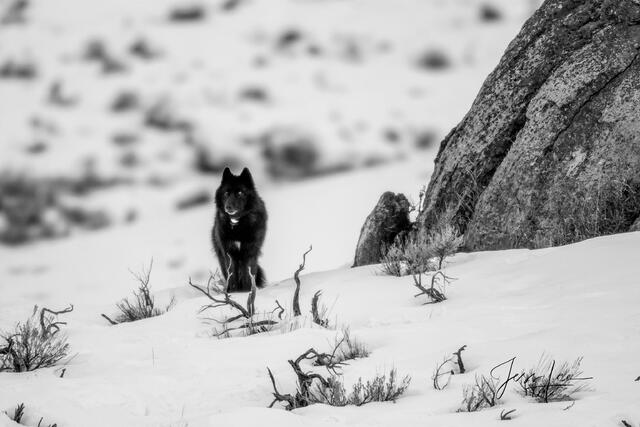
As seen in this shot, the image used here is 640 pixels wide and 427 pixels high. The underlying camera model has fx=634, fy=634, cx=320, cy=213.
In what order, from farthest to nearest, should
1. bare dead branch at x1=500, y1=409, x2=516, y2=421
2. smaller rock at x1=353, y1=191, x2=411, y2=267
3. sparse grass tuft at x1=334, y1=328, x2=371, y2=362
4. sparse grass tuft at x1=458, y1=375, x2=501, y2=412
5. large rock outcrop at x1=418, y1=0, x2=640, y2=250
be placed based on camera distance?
smaller rock at x1=353, y1=191, x2=411, y2=267 → large rock outcrop at x1=418, y1=0, x2=640, y2=250 → sparse grass tuft at x1=334, y1=328, x2=371, y2=362 → sparse grass tuft at x1=458, y1=375, x2=501, y2=412 → bare dead branch at x1=500, y1=409, x2=516, y2=421

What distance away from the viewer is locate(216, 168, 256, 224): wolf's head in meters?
9.23

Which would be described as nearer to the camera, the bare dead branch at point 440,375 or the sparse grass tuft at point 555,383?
A: the sparse grass tuft at point 555,383

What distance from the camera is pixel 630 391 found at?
134 inches

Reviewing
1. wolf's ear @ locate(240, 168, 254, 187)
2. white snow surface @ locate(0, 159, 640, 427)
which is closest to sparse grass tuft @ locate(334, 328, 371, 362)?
white snow surface @ locate(0, 159, 640, 427)

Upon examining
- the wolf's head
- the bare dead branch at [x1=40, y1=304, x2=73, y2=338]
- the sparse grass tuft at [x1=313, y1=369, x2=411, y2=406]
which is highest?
the wolf's head

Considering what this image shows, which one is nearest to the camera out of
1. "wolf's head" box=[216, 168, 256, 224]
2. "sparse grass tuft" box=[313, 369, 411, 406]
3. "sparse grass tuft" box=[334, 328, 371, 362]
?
"sparse grass tuft" box=[313, 369, 411, 406]

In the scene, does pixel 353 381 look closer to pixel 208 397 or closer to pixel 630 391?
pixel 208 397

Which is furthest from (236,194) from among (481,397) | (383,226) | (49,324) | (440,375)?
(481,397)

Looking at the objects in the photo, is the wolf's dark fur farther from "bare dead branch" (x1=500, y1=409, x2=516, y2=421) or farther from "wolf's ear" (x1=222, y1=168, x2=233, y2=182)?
"bare dead branch" (x1=500, y1=409, x2=516, y2=421)

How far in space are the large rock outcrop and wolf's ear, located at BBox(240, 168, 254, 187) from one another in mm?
2627

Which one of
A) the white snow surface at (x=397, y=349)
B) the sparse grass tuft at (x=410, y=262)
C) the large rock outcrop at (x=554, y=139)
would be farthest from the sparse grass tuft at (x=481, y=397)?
the large rock outcrop at (x=554, y=139)

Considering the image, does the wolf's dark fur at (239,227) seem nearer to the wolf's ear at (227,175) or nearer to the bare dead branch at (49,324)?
the wolf's ear at (227,175)

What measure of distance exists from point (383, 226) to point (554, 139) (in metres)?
2.64

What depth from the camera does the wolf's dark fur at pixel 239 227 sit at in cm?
932
